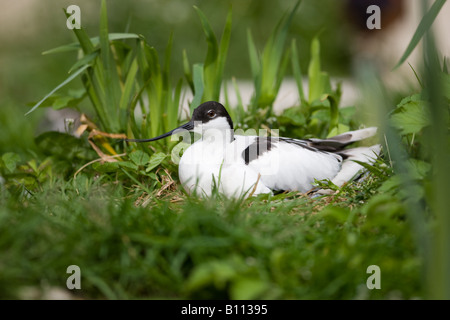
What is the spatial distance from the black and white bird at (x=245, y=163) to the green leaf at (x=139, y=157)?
23 cm

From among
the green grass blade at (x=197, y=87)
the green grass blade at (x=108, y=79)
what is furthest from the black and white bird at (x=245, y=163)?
the green grass blade at (x=108, y=79)

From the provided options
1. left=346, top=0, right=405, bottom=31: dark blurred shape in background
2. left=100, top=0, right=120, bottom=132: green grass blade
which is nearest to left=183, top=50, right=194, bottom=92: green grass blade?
left=100, top=0, right=120, bottom=132: green grass blade

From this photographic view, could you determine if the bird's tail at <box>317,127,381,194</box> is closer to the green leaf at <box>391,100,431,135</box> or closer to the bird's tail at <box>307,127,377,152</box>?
the bird's tail at <box>307,127,377,152</box>

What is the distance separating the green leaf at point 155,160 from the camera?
9.29ft

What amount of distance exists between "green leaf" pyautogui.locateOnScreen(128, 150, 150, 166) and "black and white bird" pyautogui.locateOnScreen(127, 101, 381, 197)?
0.76 ft

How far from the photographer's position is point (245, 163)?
8.79 ft

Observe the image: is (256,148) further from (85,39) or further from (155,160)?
(85,39)

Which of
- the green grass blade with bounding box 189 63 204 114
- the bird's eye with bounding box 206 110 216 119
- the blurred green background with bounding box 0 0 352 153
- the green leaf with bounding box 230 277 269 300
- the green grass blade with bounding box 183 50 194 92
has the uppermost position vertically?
the blurred green background with bounding box 0 0 352 153

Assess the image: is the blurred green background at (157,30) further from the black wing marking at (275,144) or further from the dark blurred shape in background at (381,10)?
the black wing marking at (275,144)

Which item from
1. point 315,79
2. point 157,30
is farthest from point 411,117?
point 157,30

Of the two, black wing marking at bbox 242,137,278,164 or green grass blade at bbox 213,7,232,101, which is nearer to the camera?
black wing marking at bbox 242,137,278,164

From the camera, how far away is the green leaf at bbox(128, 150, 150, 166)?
289 centimetres

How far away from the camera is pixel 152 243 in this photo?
178cm

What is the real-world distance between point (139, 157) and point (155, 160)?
0.14 metres
